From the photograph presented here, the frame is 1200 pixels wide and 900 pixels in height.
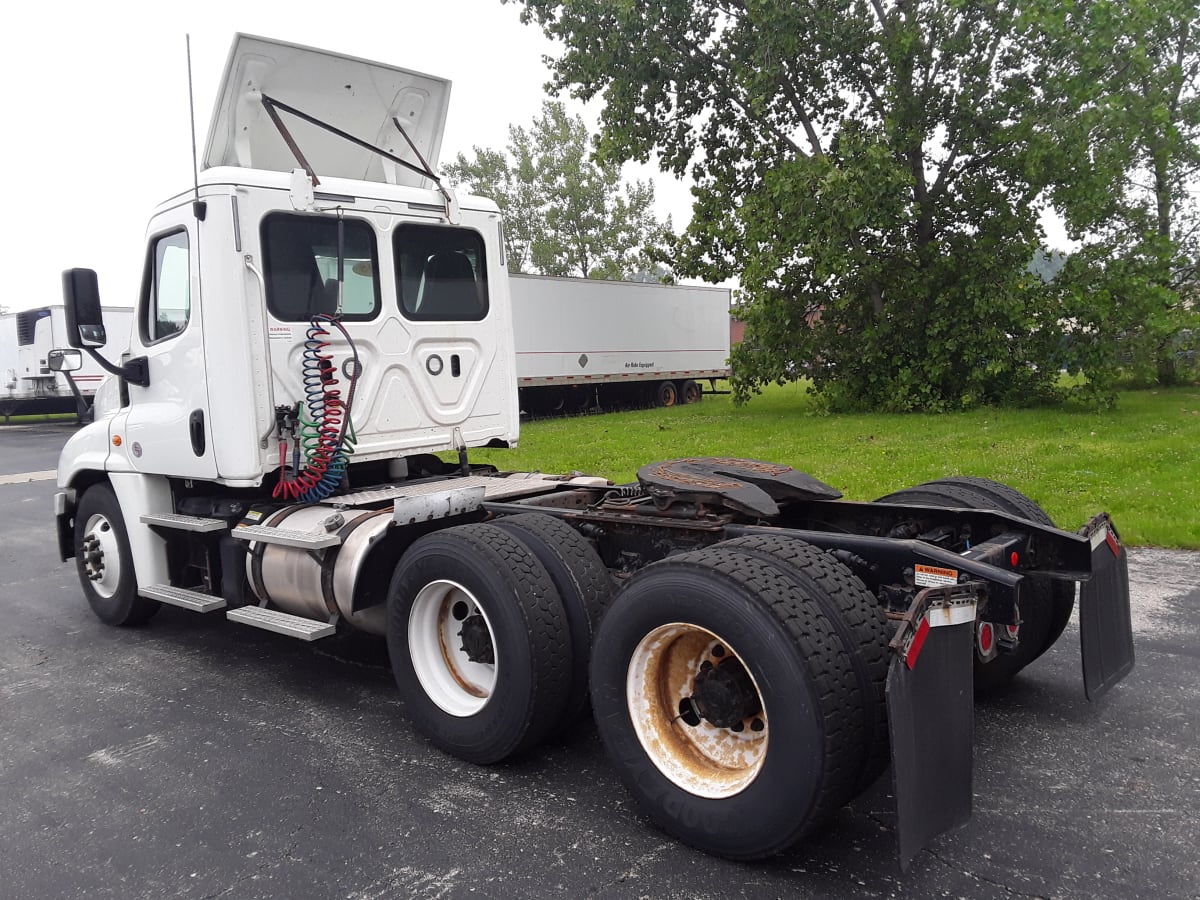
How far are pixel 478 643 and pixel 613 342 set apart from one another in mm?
22783

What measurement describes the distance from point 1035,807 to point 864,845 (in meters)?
0.70

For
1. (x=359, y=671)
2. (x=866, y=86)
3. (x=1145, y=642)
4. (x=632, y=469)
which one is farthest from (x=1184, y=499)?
(x=866, y=86)

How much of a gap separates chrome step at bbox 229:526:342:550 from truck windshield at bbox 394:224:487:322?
154 cm

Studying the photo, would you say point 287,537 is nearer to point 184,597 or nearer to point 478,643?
point 184,597

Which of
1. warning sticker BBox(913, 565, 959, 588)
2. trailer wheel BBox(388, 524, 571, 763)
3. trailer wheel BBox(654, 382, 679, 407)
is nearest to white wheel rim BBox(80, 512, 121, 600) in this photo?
trailer wheel BBox(388, 524, 571, 763)

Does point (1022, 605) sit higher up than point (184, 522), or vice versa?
point (184, 522)

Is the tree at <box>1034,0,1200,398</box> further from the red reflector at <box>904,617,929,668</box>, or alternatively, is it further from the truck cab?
the red reflector at <box>904,617,929,668</box>

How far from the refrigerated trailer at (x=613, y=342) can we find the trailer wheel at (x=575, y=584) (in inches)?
752

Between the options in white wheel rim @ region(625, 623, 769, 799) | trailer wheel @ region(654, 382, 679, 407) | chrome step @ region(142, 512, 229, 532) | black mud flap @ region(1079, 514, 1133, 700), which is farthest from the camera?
trailer wheel @ region(654, 382, 679, 407)

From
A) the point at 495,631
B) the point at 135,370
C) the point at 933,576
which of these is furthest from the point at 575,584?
the point at 135,370

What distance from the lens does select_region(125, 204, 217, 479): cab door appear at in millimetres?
5137

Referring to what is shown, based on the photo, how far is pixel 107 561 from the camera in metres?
6.13

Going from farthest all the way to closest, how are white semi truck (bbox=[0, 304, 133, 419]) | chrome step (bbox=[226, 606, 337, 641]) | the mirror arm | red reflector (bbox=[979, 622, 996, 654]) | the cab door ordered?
white semi truck (bbox=[0, 304, 133, 419]) < the mirror arm < the cab door < chrome step (bbox=[226, 606, 337, 641]) < red reflector (bbox=[979, 622, 996, 654])

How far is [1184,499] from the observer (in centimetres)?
858
